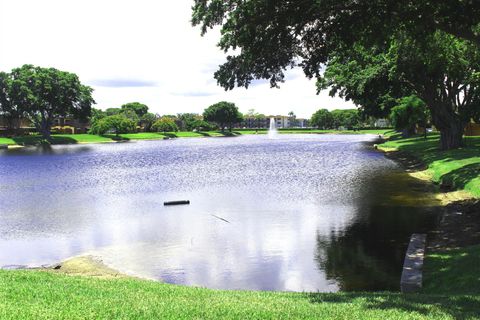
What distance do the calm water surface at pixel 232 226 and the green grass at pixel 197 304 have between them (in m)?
4.50

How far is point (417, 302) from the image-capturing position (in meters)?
9.95

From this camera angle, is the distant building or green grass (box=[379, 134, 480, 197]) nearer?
green grass (box=[379, 134, 480, 197])

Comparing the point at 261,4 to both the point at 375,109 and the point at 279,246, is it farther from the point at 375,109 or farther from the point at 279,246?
the point at 375,109

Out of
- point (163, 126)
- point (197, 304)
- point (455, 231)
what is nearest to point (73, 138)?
point (163, 126)

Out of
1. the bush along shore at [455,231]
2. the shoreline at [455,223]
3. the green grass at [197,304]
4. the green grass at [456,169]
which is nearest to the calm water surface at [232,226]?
the shoreline at [455,223]

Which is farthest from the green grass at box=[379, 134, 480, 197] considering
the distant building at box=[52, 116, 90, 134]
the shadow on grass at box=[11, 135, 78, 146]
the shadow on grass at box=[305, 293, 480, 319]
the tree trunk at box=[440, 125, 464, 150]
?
the distant building at box=[52, 116, 90, 134]

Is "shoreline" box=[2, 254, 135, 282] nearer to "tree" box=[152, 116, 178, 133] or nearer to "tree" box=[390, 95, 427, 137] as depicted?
"tree" box=[390, 95, 427, 137]

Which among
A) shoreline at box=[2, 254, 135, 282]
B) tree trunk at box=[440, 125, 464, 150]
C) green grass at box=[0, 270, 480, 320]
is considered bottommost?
shoreline at box=[2, 254, 135, 282]

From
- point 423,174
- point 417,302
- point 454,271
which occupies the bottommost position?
point 454,271

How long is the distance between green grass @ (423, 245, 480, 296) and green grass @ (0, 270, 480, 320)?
7.35 ft

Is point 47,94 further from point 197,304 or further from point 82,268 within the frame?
point 197,304

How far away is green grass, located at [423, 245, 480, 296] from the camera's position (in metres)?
12.7

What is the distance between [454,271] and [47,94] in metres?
115

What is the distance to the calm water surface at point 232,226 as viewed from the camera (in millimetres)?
Result: 16953
